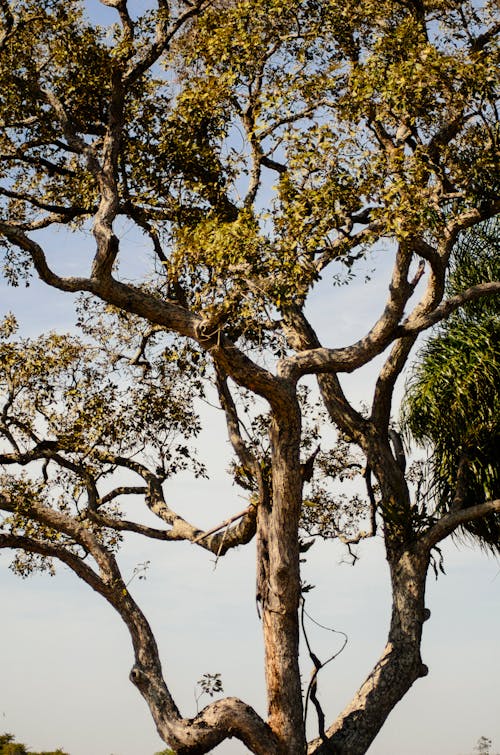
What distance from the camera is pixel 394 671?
37.7 feet

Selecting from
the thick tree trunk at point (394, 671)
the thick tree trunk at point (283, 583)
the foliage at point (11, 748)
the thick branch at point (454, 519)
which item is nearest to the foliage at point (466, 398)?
the thick branch at point (454, 519)

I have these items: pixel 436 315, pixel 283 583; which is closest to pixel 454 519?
pixel 436 315

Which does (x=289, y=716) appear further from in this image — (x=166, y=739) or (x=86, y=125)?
(x=86, y=125)

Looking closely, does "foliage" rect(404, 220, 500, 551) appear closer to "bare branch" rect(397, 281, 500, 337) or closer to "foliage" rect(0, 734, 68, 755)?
"bare branch" rect(397, 281, 500, 337)

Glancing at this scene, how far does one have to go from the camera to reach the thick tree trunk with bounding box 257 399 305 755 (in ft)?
34.8

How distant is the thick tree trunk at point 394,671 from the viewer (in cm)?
1095

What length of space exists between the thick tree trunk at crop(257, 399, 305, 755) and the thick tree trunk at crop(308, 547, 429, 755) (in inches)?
25.0

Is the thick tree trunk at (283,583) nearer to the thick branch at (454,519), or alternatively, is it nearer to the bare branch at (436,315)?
the bare branch at (436,315)

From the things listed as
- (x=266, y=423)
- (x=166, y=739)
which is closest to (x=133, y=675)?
(x=166, y=739)

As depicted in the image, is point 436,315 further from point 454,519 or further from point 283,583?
point 283,583

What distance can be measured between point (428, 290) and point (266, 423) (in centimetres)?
323

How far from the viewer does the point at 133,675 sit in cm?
1120

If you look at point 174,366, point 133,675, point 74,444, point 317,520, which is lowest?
point 133,675

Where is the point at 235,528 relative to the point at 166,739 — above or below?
above
